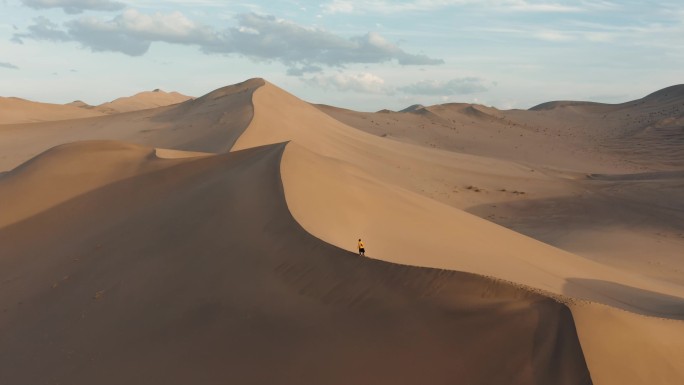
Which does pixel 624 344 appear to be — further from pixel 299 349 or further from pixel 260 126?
pixel 260 126

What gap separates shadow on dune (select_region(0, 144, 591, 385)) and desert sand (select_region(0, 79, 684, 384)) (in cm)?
2

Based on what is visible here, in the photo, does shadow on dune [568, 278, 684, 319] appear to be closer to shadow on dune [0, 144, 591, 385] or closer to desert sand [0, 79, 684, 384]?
desert sand [0, 79, 684, 384]

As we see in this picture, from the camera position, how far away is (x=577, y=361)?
462 centimetres

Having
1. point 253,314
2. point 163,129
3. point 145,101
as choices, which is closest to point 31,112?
point 163,129

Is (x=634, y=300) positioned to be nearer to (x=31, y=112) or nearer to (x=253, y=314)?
(x=253, y=314)

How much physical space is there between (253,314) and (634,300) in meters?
5.05

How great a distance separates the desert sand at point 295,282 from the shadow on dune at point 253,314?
0.02 meters

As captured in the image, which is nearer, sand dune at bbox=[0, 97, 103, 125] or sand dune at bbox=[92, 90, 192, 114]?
sand dune at bbox=[0, 97, 103, 125]

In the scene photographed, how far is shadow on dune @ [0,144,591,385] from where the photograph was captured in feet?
16.2

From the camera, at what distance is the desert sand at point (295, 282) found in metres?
4.97

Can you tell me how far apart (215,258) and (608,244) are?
1208cm

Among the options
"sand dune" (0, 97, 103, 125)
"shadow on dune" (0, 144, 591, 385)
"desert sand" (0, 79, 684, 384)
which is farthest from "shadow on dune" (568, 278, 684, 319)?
"sand dune" (0, 97, 103, 125)

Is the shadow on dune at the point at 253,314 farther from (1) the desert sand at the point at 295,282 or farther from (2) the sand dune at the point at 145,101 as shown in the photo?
(2) the sand dune at the point at 145,101

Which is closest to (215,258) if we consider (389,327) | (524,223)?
(389,327)
